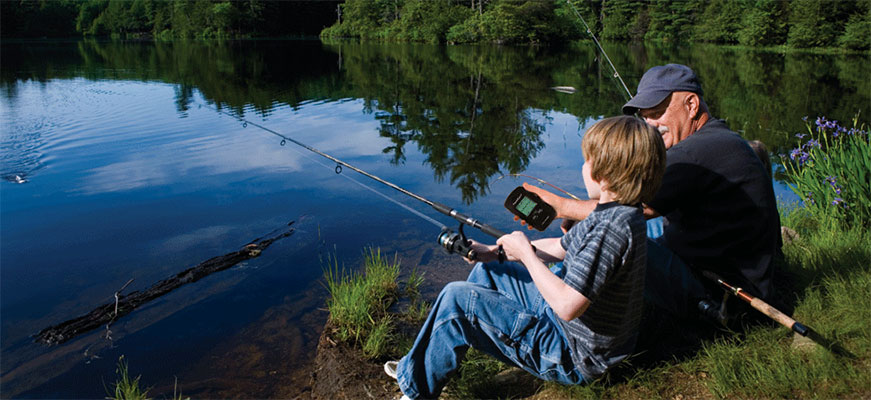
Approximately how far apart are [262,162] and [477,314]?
720 centimetres

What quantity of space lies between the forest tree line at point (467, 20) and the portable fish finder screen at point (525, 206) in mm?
15310

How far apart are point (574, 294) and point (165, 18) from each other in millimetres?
76488

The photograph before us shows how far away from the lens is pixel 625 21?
171ft

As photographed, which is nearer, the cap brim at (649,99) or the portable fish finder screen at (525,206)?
the portable fish finder screen at (525,206)

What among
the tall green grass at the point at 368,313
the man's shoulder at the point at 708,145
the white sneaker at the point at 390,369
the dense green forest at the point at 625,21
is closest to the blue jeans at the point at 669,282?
the man's shoulder at the point at 708,145

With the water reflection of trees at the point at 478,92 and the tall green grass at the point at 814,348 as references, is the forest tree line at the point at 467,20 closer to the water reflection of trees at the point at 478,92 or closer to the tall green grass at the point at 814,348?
the water reflection of trees at the point at 478,92

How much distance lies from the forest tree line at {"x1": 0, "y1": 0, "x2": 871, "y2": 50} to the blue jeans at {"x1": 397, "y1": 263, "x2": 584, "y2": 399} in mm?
15612

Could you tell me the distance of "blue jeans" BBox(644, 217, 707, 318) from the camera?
258cm

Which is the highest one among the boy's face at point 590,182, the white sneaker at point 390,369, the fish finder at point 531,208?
the boy's face at point 590,182

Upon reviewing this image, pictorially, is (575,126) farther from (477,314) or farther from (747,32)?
(747,32)

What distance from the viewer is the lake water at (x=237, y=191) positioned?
3906mm

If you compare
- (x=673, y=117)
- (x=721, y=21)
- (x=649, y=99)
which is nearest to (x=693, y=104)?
(x=673, y=117)

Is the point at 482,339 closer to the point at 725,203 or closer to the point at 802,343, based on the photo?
the point at 725,203

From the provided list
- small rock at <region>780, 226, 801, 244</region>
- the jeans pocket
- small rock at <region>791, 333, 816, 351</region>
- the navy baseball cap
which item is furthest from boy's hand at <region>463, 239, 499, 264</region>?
small rock at <region>780, 226, 801, 244</region>
